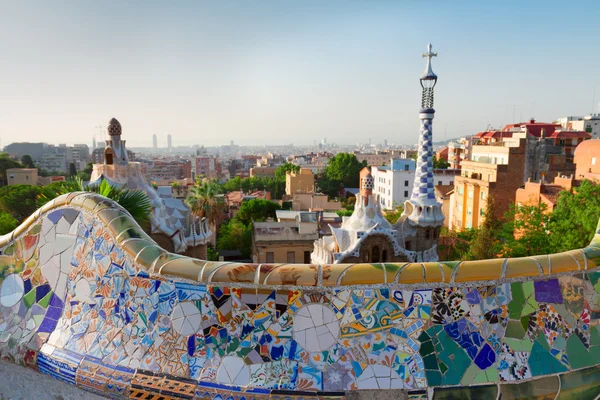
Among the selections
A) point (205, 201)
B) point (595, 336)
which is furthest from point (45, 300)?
point (205, 201)

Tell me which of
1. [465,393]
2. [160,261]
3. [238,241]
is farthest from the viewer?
[238,241]

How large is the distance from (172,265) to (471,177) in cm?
2996

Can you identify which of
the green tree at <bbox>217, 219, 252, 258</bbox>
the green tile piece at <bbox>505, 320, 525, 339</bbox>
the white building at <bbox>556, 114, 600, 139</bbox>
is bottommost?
the green tree at <bbox>217, 219, 252, 258</bbox>

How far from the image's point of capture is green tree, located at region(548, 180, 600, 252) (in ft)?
42.5

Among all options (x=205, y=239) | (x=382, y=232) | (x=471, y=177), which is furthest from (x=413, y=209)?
(x=471, y=177)

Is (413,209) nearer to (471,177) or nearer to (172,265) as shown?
(172,265)

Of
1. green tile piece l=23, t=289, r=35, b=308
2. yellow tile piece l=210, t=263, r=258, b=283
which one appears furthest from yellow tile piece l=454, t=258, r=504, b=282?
green tile piece l=23, t=289, r=35, b=308

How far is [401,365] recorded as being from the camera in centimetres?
304

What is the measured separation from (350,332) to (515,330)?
1126 mm

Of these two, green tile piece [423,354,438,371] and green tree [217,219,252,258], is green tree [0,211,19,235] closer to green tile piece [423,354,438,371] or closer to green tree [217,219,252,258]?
green tree [217,219,252,258]

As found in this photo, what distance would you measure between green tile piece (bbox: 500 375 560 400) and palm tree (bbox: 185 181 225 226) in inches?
775

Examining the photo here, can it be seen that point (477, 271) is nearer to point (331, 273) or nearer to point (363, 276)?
point (363, 276)

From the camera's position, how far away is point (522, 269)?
125 inches

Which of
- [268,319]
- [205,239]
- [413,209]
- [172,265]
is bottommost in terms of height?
[205,239]
